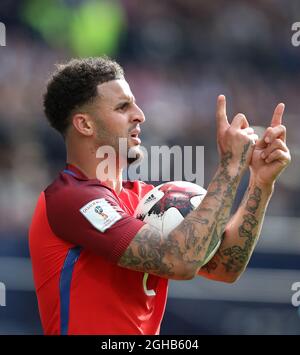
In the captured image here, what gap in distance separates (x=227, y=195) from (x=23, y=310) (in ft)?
12.9

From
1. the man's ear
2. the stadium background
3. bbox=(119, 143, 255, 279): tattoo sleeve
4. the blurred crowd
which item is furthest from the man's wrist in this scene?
the blurred crowd

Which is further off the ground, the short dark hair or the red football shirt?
the short dark hair

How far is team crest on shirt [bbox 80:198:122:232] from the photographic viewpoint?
314 centimetres

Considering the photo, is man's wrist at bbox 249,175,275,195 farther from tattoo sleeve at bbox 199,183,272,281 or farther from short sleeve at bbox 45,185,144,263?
short sleeve at bbox 45,185,144,263

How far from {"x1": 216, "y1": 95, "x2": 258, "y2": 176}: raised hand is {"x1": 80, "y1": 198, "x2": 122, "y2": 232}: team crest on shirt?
53 cm

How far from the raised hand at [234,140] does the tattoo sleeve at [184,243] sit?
0.15 meters

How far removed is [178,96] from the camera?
769cm

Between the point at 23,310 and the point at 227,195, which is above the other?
the point at 227,195

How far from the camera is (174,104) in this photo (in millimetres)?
7664

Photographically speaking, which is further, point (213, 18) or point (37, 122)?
point (213, 18)

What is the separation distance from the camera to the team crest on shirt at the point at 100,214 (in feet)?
10.3

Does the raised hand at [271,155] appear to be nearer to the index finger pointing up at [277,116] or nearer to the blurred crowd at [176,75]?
the index finger pointing up at [277,116]
